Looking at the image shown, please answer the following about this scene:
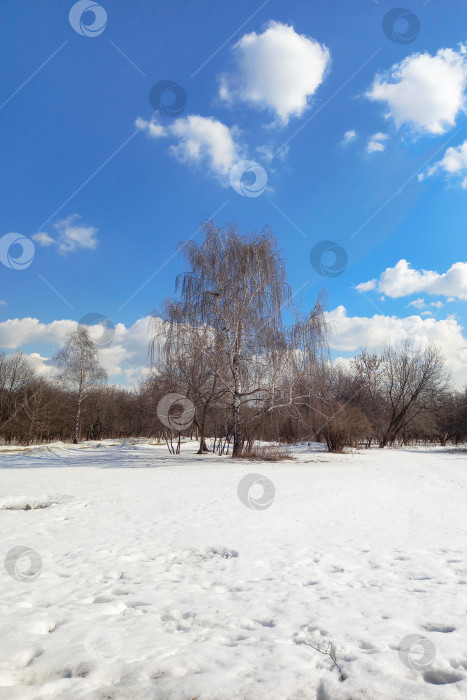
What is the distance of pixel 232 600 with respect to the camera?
12.4 feet

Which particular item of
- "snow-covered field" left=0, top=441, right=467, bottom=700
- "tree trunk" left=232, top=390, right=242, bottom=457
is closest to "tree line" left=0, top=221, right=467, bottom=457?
"tree trunk" left=232, top=390, right=242, bottom=457

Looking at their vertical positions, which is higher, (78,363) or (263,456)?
(78,363)

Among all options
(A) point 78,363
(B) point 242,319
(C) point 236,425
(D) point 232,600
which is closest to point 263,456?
(C) point 236,425

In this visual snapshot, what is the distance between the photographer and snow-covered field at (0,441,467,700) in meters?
Result: 2.53

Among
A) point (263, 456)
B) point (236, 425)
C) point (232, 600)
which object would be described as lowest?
point (232, 600)

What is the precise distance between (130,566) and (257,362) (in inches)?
518

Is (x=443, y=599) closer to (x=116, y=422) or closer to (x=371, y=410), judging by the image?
(x=371, y=410)

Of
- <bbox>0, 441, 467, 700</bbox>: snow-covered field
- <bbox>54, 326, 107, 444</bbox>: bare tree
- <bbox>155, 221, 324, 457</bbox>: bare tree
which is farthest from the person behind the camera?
<bbox>54, 326, 107, 444</bbox>: bare tree

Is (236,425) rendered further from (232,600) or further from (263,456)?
(232,600)

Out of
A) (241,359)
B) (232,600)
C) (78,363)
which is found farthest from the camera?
(78,363)

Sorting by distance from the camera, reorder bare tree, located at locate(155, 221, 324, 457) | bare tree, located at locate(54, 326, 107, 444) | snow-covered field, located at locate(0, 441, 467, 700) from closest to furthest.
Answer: snow-covered field, located at locate(0, 441, 467, 700) < bare tree, located at locate(155, 221, 324, 457) < bare tree, located at locate(54, 326, 107, 444)

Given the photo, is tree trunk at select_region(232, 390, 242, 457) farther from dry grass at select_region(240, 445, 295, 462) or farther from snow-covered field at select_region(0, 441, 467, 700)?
snow-covered field at select_region(0, 441, 467, 700)

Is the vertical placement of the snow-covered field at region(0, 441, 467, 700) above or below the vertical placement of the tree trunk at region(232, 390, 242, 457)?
below

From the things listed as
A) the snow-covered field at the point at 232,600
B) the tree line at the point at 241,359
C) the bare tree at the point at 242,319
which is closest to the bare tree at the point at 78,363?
the tree line at the point at 241,359
